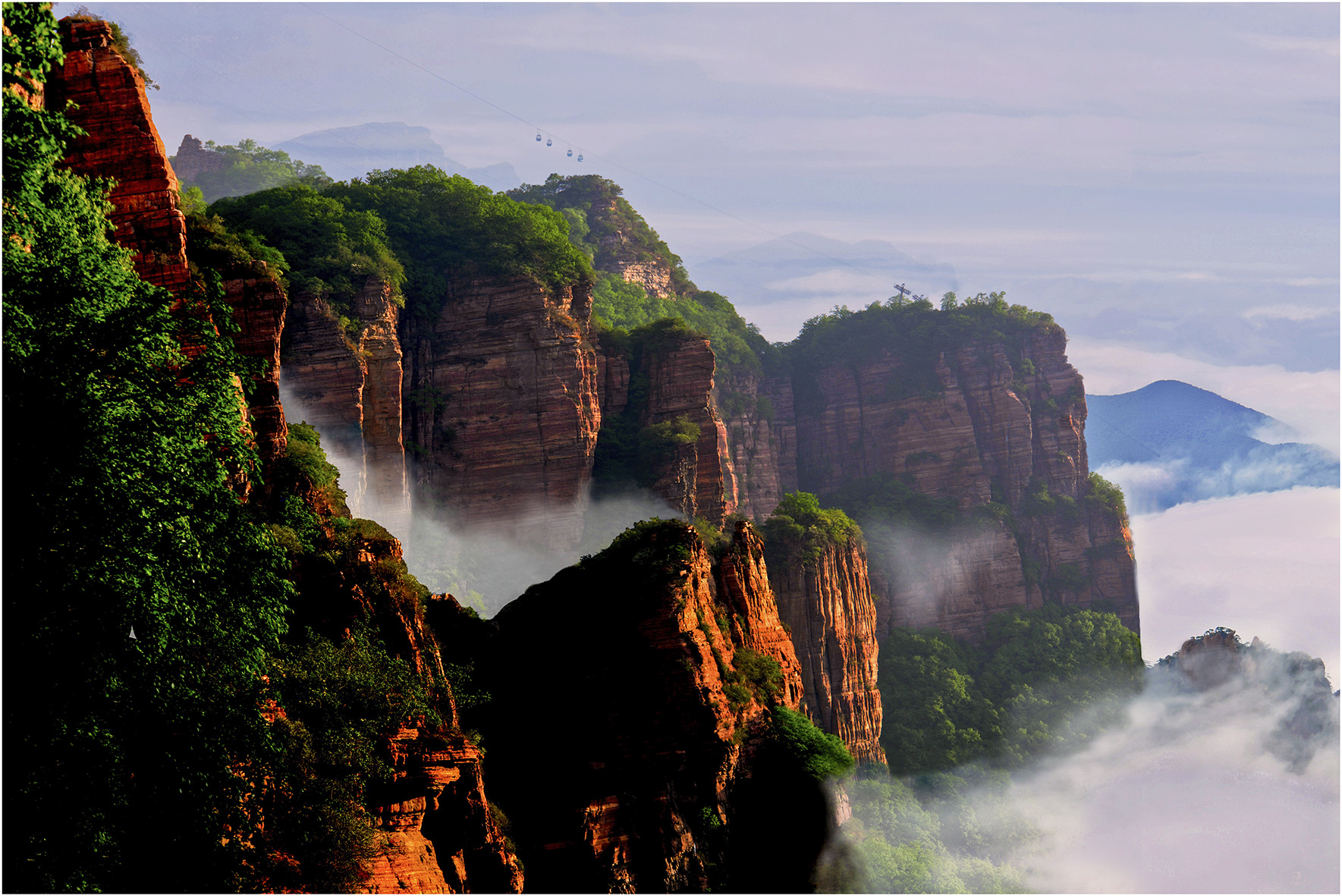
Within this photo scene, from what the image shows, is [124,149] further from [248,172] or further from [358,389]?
[248,172]

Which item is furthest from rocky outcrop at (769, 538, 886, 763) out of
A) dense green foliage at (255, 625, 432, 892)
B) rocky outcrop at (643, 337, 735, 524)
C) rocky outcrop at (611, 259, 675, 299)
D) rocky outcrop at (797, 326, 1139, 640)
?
dense green foliage at (255, 625, 432, 892)

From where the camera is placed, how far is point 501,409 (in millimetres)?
64375

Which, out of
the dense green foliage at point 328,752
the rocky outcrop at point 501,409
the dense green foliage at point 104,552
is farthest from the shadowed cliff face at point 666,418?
the dense green foliage at point 104,552

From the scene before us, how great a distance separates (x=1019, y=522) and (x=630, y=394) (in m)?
52.0

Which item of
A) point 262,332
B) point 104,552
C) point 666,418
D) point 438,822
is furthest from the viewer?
point 666,418

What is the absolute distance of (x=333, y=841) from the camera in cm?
2759

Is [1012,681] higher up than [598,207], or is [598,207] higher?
[598,207]

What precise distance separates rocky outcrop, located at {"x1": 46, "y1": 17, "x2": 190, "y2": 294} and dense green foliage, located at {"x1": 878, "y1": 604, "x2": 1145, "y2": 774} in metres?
70.9

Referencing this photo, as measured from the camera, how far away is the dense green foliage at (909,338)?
118375 millimetres

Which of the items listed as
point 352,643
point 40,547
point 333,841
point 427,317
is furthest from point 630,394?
point 40,547

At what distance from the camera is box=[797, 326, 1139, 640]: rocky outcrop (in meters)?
106

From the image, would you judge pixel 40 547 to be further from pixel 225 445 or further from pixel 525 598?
pixel 525 598

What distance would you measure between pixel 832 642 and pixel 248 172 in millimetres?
81671

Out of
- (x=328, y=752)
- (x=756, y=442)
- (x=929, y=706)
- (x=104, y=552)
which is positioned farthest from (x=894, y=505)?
(x=104, y=552)
